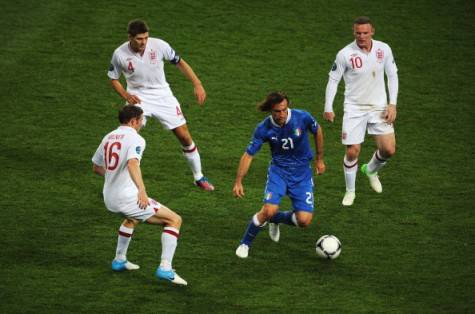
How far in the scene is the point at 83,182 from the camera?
11734 millimetres

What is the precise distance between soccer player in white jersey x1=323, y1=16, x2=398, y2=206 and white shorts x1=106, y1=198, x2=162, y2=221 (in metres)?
2.81

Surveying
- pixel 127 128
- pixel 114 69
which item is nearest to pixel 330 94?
pixel 114 69

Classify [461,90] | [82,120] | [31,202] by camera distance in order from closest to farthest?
[31,202] → [82,120] → [461,90]

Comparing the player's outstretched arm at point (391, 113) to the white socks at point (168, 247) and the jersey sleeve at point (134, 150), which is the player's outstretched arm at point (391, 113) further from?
the jersey sleeve at point (134, 150)

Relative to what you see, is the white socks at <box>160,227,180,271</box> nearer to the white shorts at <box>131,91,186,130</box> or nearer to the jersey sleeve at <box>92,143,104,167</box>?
the jersey sleeve at <box>92,143,104,167</box>

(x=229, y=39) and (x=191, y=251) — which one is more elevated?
(x=229, y=39)

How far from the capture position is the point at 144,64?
11109 mm

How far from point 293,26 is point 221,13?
1.45 meters

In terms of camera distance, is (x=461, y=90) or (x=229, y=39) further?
(x=229, y=39)

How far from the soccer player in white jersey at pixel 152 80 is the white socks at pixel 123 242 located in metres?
2.26

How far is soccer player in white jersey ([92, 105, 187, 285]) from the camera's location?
863 cm

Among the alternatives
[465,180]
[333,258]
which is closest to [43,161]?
[333,258]

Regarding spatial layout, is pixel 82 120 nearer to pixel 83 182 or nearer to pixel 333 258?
pixel 83 182

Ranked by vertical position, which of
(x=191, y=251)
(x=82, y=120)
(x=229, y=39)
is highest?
(x=229, y=39)
